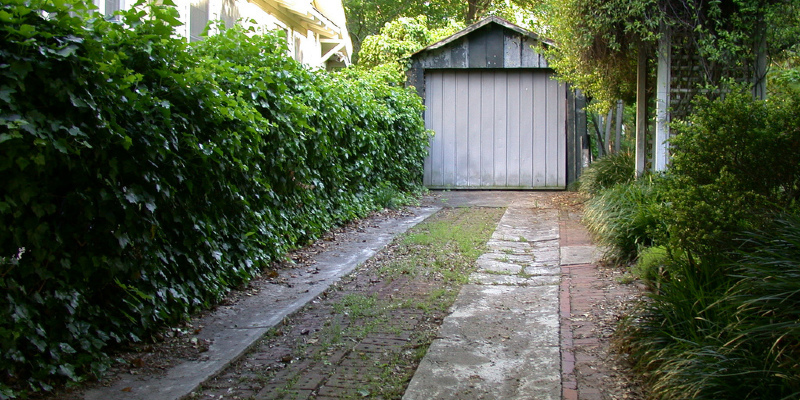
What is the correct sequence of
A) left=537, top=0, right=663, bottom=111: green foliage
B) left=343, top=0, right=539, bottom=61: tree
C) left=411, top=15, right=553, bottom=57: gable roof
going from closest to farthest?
1. left=537, top=0, right=663, bottom=111: green foliage
2. left=411, top=15, right=553, bottom=57: gable roof
3. left=343, top=0, right=539, bottom=61: tree

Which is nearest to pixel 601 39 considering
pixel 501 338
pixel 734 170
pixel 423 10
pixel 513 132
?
pixel 734 170

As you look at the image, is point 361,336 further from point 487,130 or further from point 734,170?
point 487,130

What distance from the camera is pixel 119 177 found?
426 centimetres

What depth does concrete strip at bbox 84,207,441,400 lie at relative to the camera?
392cm

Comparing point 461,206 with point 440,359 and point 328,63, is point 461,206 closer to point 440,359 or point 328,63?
point 440,359

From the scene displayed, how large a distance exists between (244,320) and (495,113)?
1018 centimetres

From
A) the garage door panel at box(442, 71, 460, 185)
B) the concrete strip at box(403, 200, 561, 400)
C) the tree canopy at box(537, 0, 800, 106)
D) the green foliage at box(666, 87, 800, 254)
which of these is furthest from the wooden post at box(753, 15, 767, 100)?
the garage door panel at box(442, 71, 460, 185)

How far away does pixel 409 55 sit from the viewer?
1449 cm

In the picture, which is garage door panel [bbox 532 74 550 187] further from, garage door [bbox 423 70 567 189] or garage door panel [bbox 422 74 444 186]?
garage door panel [bbox 422 74 444 186]

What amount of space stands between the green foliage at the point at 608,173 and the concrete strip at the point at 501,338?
3233mm

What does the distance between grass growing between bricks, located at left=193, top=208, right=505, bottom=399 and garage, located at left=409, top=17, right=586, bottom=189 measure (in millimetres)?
6938

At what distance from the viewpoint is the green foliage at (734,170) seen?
4.46 meters

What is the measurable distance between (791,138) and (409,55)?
10600 millimetres

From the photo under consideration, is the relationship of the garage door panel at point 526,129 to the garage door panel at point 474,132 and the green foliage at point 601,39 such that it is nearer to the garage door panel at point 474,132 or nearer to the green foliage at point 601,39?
the garage door panel at point 474,132
